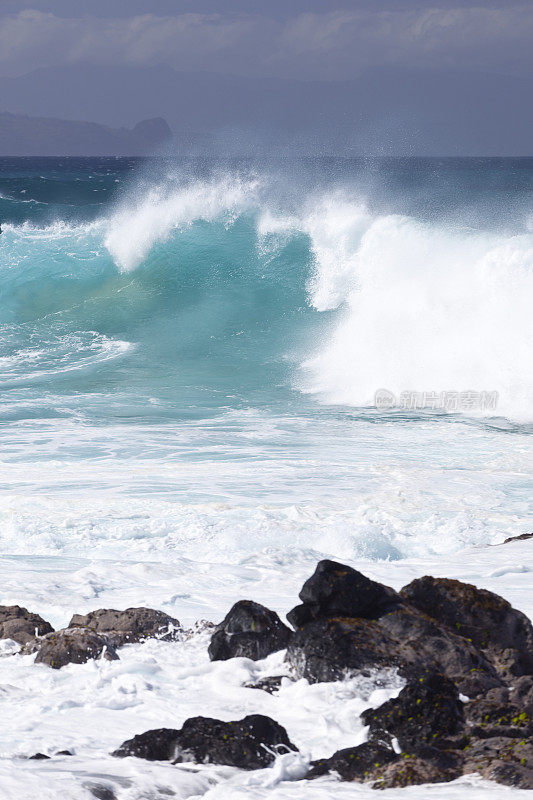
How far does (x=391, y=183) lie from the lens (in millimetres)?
52281

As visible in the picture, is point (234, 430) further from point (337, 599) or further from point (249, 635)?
point (337, 599)

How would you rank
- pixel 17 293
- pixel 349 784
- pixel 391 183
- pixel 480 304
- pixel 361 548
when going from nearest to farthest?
pixel 349 784 < pixel 361 548 < pixel 480 304 < pixel 17 293 < pixel 391 183

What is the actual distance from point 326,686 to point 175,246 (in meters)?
17.9

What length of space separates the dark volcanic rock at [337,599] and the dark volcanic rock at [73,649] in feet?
3.17

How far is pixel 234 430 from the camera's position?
10.6 m

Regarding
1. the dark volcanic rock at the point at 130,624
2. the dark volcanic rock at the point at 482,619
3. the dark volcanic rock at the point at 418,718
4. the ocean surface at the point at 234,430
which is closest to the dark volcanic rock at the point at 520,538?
the ocean surface at the point at 234,430

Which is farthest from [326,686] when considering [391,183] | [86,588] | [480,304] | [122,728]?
[391,183]

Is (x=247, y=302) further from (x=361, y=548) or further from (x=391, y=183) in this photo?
(x=391, y=183)

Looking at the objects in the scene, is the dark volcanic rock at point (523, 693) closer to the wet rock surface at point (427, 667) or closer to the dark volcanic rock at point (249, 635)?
the wet rock surface at point (427, 667)

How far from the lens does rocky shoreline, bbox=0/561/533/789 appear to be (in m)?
3.19

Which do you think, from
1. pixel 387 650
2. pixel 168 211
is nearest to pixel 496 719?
pixel 387 650

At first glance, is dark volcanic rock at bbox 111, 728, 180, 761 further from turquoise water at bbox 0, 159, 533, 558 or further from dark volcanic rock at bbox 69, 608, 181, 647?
turquoise water at bbox 0, 159, 533, 558

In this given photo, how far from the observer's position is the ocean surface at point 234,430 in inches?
151

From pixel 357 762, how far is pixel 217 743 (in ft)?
1.76
